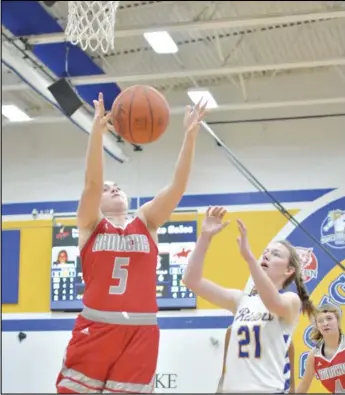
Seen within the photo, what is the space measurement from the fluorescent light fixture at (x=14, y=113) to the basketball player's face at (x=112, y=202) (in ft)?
21.5

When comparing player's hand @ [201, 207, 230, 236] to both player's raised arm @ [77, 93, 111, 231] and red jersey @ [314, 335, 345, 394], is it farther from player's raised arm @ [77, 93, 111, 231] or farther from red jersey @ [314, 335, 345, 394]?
red jersey @ [314, 335, 345, 394]

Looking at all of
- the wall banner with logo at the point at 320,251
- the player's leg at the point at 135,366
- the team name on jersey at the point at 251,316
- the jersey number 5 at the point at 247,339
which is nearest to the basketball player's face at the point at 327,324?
the team name on jersey at the point at 251,316

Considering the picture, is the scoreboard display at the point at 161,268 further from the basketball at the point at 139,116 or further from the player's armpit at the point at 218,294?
the basketball at the point at 139,116

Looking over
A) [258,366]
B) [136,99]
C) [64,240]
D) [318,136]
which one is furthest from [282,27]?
[258,366]

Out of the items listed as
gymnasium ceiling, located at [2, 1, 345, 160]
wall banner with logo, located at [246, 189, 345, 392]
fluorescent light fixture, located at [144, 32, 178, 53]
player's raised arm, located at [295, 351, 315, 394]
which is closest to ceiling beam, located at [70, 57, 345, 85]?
gymnasium ceiling, located at [2, 1, 345, 160]

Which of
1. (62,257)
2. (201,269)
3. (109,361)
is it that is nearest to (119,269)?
(109,361)

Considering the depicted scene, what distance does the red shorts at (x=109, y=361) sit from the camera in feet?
11.3

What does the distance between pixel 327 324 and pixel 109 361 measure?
296 centimetres

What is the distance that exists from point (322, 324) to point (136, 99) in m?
2.85

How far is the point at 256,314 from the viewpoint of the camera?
13.2 ft

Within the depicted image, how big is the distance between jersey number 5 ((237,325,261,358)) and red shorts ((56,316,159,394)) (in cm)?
58

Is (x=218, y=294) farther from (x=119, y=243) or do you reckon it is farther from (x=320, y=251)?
(x=320, y=251)

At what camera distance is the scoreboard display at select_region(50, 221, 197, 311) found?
9734 mm

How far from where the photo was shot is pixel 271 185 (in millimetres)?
9875
